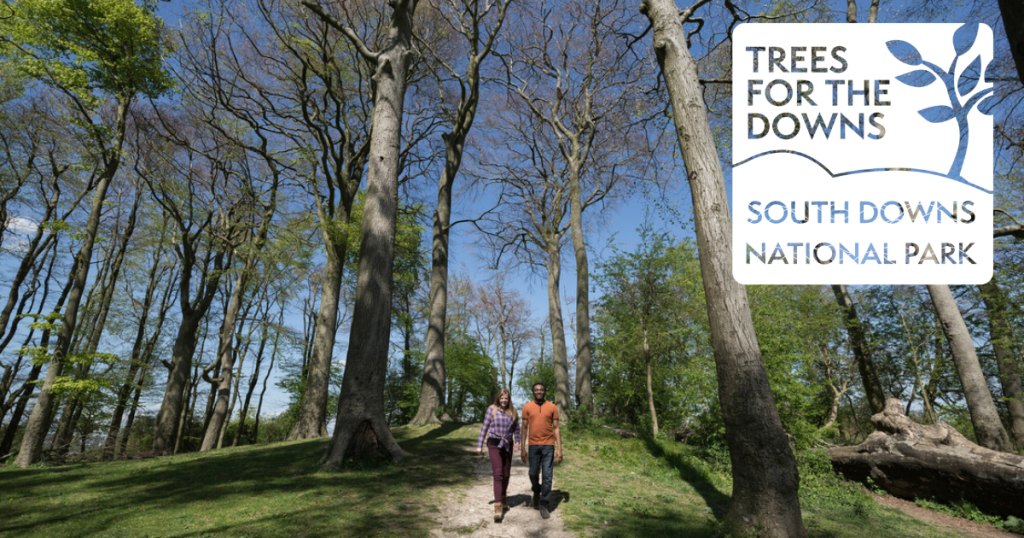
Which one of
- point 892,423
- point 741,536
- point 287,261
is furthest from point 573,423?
point 287,261

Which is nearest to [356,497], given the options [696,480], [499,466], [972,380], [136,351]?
[499,466]

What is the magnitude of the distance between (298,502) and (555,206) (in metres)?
15.3

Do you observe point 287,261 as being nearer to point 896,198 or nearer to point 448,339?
point 448,339

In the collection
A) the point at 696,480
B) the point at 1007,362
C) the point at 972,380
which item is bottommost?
the point at 696,480

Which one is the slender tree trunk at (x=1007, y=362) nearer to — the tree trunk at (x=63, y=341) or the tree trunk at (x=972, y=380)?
the tree trunk at (x=972, y=380)

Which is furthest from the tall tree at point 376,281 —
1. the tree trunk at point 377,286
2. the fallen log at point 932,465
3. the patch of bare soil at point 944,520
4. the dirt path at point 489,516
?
the fallen log at point 932,465

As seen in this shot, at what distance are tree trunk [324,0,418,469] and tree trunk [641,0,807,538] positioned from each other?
5469mm

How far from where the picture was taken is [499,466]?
553cm

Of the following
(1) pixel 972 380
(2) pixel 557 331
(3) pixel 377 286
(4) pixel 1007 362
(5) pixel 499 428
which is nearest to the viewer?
(5) pixel 499 428

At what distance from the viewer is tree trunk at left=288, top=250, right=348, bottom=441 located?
1249 centimetres

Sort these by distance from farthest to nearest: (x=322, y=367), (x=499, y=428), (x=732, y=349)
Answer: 1. (x=322, y=367)
2. (x=499, y=428)
3. (x=732, y=349)

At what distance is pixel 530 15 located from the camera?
54.3ft

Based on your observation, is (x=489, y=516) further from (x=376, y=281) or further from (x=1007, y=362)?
(x=1007, y=362)

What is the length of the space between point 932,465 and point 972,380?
8.27 feet
